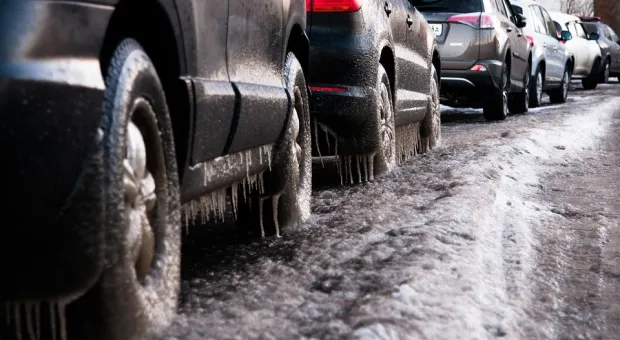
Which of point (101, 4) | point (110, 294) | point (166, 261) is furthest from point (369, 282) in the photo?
point (101, 4)

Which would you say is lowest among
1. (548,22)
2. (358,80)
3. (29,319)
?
(548,22)

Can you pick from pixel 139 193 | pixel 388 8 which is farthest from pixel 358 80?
pixel 139 193

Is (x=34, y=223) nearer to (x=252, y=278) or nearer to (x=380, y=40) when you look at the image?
(x=252, y=278)

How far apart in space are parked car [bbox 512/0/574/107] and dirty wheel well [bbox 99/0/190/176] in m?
13.9

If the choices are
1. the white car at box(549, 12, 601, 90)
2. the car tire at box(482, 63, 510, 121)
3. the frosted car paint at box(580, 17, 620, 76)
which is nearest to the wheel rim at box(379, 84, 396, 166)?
the car tire at box(482, 63, 510, 121)

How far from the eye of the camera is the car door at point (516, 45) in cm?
1382

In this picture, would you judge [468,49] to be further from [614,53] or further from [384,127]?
[614,53]

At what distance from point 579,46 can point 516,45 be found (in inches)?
481

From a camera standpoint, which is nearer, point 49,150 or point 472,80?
point 49,150

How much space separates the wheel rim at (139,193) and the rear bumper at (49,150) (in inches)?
8.3

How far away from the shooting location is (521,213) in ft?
18.6

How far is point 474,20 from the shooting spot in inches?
484

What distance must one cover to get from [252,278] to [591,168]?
515 centimetres

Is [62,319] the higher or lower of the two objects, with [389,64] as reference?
higher
